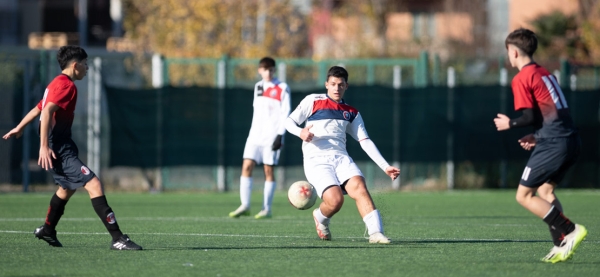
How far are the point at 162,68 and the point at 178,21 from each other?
1154 cm

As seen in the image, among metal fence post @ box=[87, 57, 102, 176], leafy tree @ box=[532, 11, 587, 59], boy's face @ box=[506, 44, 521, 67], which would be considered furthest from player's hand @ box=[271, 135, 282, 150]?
leafy tree @ box=[532, 11, 587, 59]

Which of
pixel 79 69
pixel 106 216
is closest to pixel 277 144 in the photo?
pixel 79 69

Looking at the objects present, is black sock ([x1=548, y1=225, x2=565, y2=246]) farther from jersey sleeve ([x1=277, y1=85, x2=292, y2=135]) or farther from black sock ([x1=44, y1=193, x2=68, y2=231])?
jersey sleeve ([x1=277, y1=85, x2=292, y2=135])

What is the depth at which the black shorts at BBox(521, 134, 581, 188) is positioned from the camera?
8.00 meters

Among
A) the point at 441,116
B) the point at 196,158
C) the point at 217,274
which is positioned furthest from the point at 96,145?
the point at 217,274

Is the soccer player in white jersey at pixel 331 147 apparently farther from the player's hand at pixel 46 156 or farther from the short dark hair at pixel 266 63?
the short dark hair at pixel 266 63

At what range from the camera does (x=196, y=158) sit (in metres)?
19.5

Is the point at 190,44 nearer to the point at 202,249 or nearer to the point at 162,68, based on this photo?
the point at 162,68

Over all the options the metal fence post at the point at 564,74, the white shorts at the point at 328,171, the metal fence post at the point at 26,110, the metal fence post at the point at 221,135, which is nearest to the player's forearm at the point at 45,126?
the white shorts at the point at 328,171

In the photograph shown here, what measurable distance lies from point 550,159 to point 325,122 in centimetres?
261

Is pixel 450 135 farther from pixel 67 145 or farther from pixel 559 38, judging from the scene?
pixel 559 38

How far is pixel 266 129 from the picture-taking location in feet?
45.3

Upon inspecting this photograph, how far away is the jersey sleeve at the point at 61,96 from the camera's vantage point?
8.71 metres

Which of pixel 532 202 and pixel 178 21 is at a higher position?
pixel 178 21
